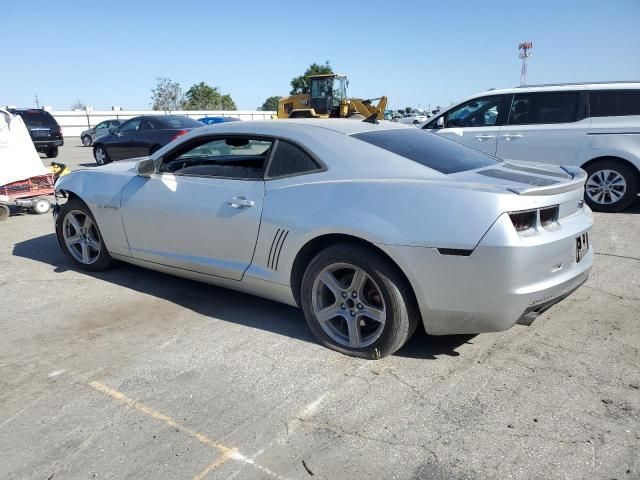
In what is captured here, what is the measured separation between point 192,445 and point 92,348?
1423mm

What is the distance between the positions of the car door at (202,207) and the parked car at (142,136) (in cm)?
802

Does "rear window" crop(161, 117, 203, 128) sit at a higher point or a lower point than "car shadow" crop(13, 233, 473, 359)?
higher

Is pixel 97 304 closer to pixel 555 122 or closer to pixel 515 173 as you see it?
pixel 515 173

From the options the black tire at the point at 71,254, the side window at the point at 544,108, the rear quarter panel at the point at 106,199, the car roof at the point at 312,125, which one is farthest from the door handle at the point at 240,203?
the side window at the point at 544,108

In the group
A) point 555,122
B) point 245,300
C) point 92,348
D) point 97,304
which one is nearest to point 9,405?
point 92,348

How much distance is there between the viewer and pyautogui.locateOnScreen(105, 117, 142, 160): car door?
1298 centimetres

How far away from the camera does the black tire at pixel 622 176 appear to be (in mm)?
7145

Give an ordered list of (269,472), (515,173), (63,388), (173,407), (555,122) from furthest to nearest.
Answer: (555,122)
(515,173)
(63,388)
(173,407)
(269,472)

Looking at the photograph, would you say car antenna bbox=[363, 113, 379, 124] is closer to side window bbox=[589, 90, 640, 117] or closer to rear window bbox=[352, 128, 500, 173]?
rear window bbox=[352, 128, 500, 173]

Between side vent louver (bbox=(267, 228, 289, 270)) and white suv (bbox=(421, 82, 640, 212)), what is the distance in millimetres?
3919

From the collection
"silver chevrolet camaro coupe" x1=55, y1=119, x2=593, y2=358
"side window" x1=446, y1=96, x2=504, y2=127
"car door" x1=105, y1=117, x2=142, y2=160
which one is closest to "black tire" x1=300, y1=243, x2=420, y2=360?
"silver chevrolet camaro coupe" x1=55, y1=119, x2=593, y2=358

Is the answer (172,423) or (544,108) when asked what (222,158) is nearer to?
(172,423)

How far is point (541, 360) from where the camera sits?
3.20 metres

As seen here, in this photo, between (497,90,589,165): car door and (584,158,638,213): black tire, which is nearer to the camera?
(584,158,638,213): black tire
